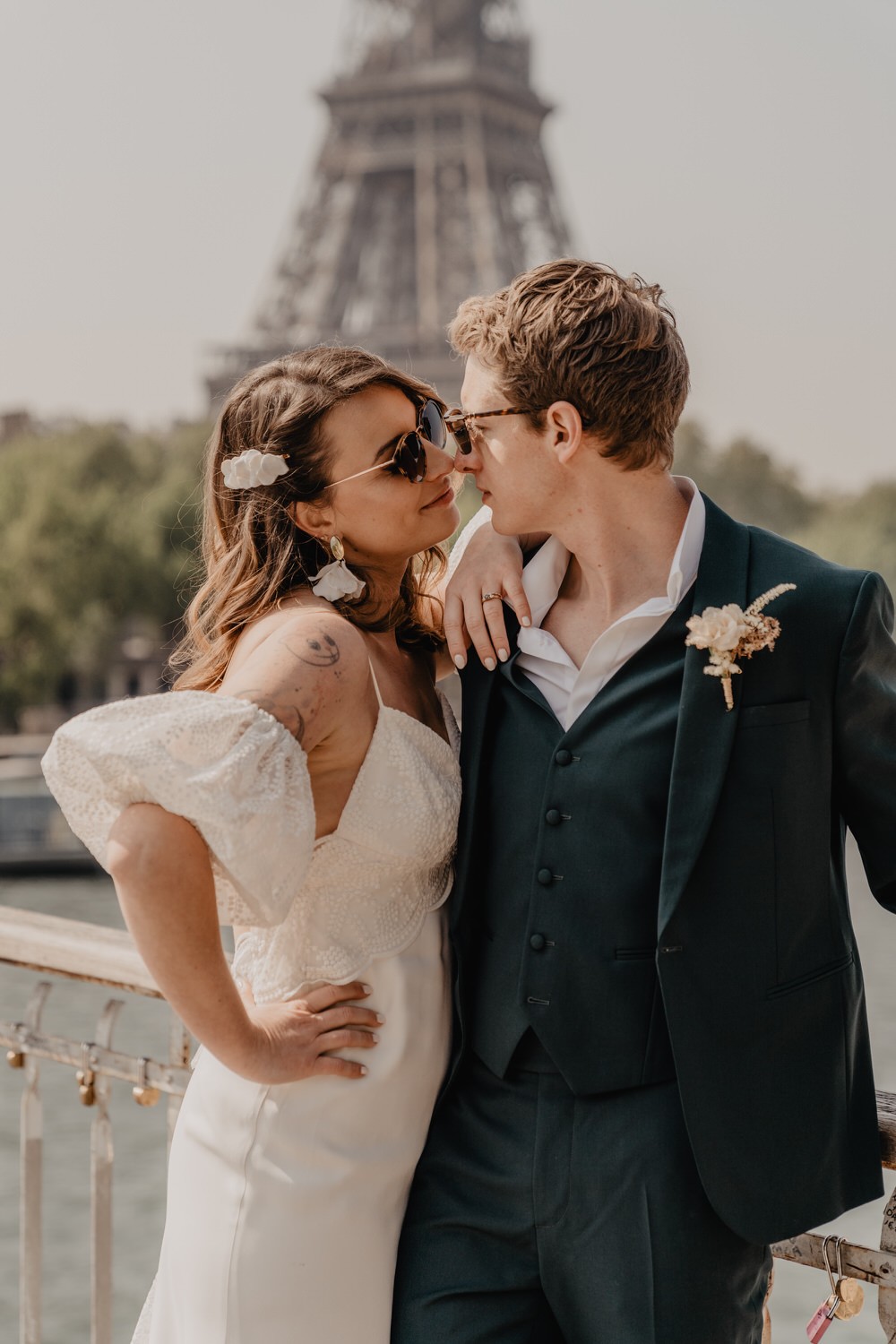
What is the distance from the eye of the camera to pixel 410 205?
40.8 meters

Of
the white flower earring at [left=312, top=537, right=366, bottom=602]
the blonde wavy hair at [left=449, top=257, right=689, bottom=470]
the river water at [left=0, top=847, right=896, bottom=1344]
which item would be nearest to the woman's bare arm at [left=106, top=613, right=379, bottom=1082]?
the white flower earring at [left=312, top=537, right=366, bottom=602]

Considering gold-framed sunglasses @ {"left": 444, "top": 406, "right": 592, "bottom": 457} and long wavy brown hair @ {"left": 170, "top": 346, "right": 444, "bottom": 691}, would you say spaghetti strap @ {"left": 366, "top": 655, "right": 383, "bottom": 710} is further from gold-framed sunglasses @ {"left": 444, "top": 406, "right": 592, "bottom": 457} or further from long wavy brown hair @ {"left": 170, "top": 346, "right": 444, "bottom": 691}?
gold-framed sunglasses @ {"left": 444, "top": 406, "right": 592, "bottom": 457}

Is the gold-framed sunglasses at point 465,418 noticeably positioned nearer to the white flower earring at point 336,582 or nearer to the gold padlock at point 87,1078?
the white flower earring at point 336,582

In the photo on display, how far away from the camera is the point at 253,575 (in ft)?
7.48

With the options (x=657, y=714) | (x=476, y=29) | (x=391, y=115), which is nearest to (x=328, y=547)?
(x=657, y=714)

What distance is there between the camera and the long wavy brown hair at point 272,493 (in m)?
2.25

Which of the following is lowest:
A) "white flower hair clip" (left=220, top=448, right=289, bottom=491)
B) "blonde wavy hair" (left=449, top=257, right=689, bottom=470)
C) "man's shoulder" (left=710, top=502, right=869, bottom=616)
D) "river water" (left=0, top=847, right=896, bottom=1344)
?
"river water" (left=0, top=847, right=896, bottom=1344)

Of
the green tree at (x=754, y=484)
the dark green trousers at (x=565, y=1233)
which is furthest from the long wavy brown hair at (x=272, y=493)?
the green tree at (x=754, y=484)

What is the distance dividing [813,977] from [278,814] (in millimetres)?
733

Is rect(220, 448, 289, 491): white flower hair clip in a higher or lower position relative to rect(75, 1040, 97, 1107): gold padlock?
higher

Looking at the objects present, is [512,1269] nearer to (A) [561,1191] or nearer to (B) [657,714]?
(A) [561,1191]

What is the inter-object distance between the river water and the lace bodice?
615 cm

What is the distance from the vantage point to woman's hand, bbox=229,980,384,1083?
6.59 feet

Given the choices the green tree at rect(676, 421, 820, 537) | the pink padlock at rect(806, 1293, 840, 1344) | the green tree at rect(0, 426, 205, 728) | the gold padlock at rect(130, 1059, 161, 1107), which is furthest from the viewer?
the green tree at rect(676, 421, 820, 537)
